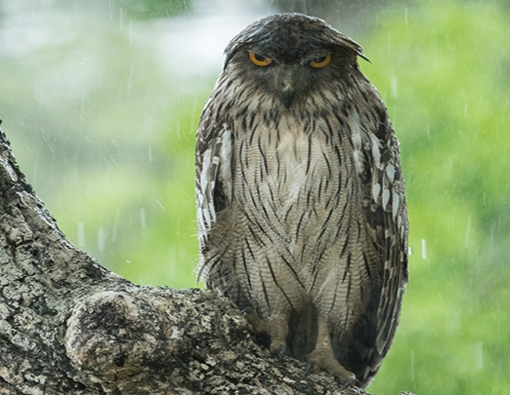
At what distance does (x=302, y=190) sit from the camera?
7.58 feet

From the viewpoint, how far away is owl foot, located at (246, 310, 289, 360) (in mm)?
2281

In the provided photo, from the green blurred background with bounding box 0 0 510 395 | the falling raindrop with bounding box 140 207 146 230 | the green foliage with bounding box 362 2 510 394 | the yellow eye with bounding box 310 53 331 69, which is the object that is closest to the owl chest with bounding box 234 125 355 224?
the yellow eye with bounding box 310 53 331 69

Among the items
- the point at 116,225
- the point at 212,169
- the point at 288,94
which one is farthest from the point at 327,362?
Result: the point at 116,225

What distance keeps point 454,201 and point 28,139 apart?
4.21 m

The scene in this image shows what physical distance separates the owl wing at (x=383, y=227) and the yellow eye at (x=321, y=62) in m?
0.26

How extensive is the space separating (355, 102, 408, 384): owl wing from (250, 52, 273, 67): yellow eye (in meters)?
0.40

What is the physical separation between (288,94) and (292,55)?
122mm

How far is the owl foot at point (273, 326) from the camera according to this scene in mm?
2281

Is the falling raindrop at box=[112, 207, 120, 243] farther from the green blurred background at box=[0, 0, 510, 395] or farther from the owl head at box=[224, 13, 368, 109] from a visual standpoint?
the owl head at box=[224, 13, 368, 109]

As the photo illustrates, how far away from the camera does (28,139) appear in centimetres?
673

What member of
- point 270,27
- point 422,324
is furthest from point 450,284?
point 270,27

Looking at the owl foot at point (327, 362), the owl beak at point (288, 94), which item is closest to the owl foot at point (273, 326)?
the owl foot at point (327, 362)

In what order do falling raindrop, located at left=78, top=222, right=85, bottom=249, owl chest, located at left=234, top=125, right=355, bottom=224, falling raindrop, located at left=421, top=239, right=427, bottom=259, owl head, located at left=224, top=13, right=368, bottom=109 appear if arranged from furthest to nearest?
1. falling raindrop, located at left=78, top=222, right=85, bottom=249
2. falling raindrop, located at left=421, top=239, right=427, bottom=259
3. owl chest, located at left=234, top=125, right=355, bottom=224
4. owl head, located at left=224, top=13, right=368, bottom=109

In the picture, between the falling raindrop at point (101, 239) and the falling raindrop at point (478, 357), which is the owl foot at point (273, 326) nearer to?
the falling raindrop at point (478, 357)
